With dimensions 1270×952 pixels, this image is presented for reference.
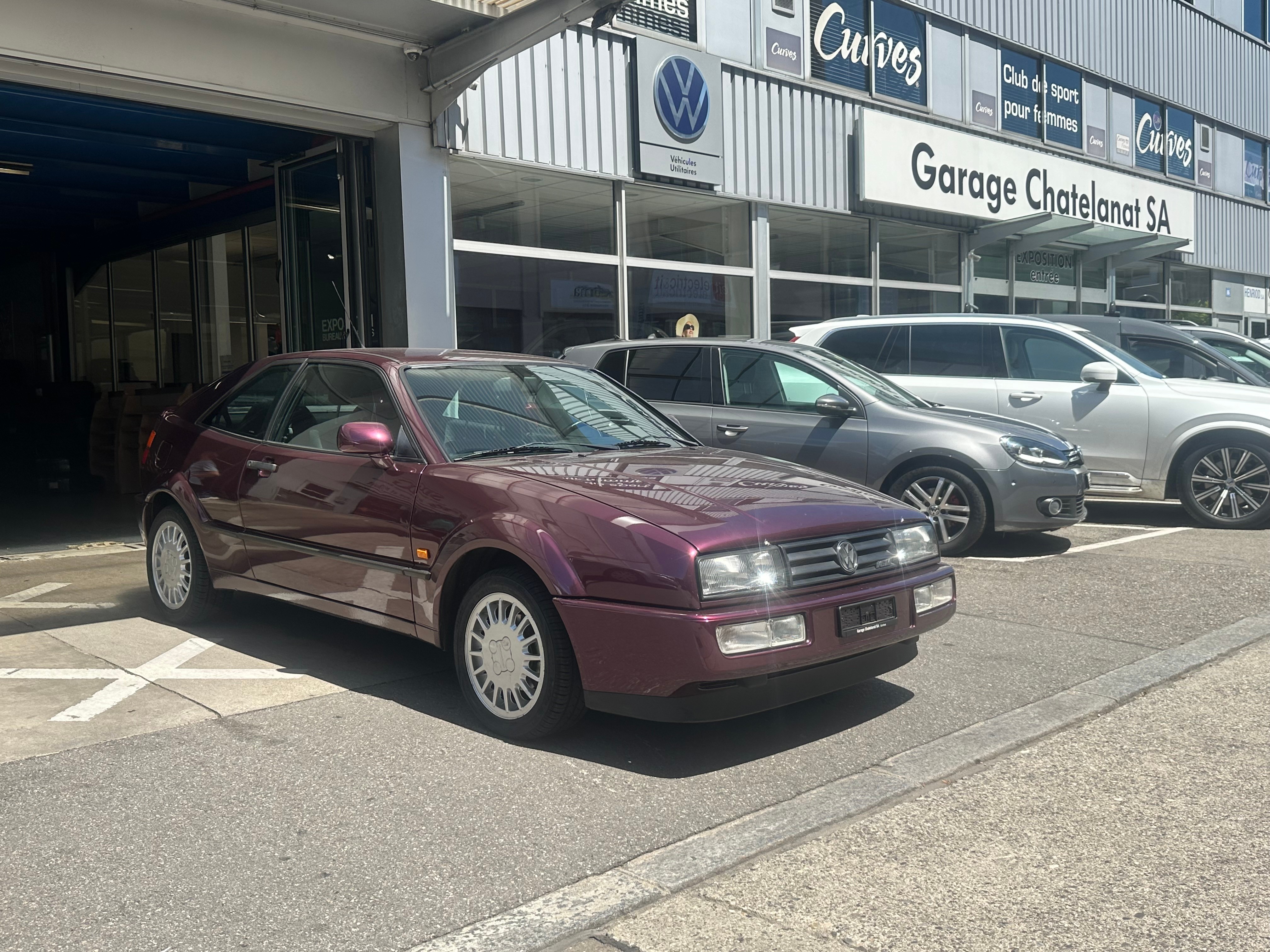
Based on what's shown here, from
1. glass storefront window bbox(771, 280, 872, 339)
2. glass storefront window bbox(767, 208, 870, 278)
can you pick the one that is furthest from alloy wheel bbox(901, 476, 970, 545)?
glass storefront window bbox(767, 208, 870, 278)

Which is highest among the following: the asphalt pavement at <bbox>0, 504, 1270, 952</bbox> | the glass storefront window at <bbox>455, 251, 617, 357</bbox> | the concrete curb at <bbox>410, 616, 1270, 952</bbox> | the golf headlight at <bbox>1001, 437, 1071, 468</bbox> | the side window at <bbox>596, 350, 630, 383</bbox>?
the glass storefront window at <bbox>455, 251, 617, 357</bbox>

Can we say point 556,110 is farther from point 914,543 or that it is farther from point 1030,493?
point 914,543

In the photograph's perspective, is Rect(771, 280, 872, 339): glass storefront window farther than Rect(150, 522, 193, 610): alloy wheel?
Yes

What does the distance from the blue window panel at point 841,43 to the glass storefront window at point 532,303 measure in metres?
4.90

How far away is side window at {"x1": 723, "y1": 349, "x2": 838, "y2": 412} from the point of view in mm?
8727

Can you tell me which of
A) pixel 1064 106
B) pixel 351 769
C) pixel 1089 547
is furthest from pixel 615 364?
pixel 1064 106

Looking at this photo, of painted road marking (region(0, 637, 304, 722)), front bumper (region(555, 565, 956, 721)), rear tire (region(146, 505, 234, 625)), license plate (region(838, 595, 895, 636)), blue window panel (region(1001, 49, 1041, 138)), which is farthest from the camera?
blue window panel (region(1001, 49, 1041, 138))

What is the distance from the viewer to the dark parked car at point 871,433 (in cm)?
826

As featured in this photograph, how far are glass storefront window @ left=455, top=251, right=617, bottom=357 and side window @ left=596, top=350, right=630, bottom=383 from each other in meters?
2.18

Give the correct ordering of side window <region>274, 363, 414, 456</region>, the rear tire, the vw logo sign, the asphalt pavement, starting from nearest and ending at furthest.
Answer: the asphalt pavement, side window <region>274, 363, 414, 456</region>, the rear tire, the vw logo sign

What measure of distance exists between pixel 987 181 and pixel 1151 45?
7.67 metres

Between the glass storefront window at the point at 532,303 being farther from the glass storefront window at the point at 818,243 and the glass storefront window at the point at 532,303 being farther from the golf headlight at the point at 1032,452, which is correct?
the golf headlight at the point at 1032,452

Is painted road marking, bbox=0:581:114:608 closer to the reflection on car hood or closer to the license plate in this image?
the license plate

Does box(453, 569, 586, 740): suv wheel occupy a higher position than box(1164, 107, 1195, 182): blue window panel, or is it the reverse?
box(1164, 107, 1195, 182): blue window panel
